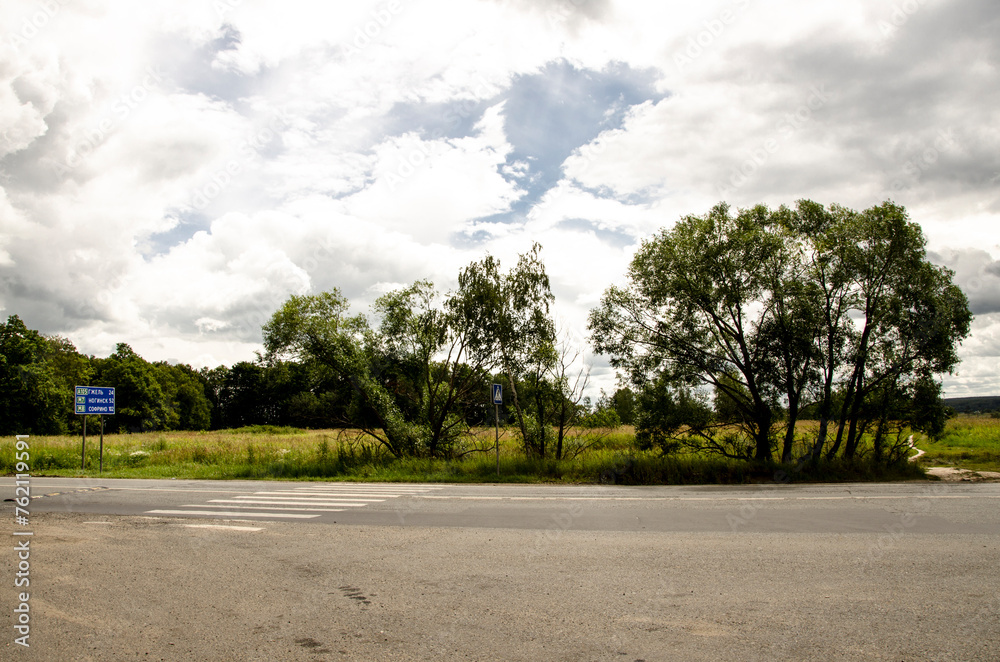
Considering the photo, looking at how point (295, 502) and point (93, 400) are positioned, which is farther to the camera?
point (93, 400)

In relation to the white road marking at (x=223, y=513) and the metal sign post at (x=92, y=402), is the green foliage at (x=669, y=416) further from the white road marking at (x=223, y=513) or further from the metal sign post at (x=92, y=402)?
the metal sign post at (x=92, y=402)

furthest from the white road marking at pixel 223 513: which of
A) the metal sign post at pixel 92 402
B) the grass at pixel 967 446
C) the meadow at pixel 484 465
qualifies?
the grass at pixel 967 446

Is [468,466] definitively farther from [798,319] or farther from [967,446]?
[967,446]

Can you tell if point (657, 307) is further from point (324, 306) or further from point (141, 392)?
point (141, 392)

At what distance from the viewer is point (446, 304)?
70.4 ft

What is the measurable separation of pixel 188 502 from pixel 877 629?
1217 centimetres

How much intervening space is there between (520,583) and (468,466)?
1288cm

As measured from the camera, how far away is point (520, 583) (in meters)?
5.89

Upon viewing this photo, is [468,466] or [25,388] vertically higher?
[25,388]

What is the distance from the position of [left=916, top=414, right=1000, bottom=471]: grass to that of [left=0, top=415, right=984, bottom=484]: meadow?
0.06 metres

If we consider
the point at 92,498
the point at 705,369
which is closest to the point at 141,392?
the point at 92,498

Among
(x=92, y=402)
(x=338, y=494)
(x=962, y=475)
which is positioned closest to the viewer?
(x=338, y=494)

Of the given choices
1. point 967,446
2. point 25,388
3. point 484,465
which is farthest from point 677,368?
point 25,388

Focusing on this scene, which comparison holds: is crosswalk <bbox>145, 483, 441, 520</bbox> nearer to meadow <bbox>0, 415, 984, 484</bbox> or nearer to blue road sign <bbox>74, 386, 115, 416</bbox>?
meadow <bbox>0, 415, 984, 484</bbox>
